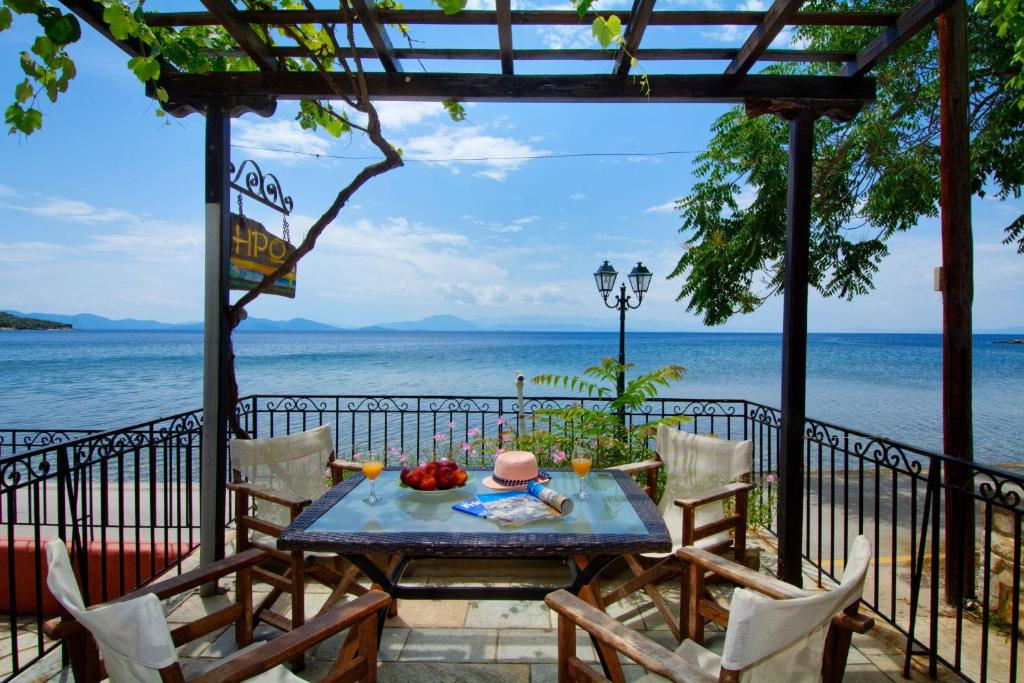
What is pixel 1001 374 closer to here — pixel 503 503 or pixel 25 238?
pixel 503 503

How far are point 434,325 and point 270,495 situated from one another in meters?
117

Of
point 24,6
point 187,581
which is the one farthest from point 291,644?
point 24,6

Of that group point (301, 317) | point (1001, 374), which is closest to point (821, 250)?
point (1001, 374)

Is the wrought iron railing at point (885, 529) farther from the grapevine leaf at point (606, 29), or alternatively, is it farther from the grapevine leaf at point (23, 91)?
the grapevine leaf at point (606, 29)

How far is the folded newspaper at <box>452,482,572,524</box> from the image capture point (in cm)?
212

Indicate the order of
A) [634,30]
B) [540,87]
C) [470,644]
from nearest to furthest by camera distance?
[634,30]
[470,644]
[540,87]

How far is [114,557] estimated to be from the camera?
442 cm

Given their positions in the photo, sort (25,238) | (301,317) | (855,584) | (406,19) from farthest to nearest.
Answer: (301,317)
(25,238)
(406,19)
(855,584)

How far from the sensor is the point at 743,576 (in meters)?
1.90

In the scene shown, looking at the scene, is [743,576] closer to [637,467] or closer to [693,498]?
[693,498]

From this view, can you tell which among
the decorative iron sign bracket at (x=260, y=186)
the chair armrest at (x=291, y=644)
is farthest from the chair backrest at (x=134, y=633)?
the decorative iron sign bracket at (x=260, y=186)

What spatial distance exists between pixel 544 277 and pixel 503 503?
34.6m

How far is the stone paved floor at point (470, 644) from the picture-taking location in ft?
7.38

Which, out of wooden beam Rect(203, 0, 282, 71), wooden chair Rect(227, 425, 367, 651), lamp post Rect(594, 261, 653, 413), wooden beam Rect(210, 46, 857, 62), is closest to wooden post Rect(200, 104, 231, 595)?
wooden chair Rect(227, 425, 367, 651)
